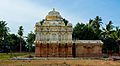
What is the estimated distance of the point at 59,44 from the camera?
52625 millimetres

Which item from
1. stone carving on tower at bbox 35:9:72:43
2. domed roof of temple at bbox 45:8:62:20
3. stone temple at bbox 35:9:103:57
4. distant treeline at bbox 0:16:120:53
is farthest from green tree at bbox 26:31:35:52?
stone temple at bbox 35:9:103:57

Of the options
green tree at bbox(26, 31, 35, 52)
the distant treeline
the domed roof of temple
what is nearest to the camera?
the domed roof of temple

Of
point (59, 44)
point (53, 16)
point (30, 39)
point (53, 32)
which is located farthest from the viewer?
point (30, 39)

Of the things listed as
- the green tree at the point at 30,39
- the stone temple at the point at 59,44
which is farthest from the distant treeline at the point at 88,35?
the stone temple at the point at 59,44

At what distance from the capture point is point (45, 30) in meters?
53.5

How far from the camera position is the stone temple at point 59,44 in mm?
52625

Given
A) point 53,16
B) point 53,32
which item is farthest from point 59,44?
point 53,16

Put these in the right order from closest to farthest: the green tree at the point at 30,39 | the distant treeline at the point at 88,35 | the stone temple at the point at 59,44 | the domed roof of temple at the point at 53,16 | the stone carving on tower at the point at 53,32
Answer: the stone temple at the point at 59,44
the stone carving on tower at the point at 53,32
the domed roof of temple at the point at 53,16
the distant treeline at the point at 88,35
the green tree at the point at 30,39

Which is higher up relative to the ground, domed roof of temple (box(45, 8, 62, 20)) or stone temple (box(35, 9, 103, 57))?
domed roof of temple (box(45, 8, 62, 20))

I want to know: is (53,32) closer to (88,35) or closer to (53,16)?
(53,16)

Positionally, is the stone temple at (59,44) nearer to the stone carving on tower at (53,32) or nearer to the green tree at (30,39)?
the stone carving on tower at (53,32)

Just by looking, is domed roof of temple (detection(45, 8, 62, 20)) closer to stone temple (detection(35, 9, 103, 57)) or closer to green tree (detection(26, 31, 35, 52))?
stone temple (detection(35, 9, 103, 57))

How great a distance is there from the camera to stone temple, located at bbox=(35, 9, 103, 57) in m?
52.6

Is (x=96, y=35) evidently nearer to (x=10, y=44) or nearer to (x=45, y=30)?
(x=45, y=30)
